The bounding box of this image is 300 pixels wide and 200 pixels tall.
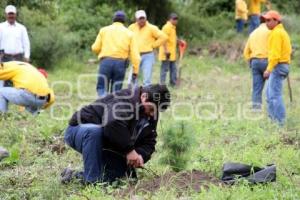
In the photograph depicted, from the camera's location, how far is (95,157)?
245 inches

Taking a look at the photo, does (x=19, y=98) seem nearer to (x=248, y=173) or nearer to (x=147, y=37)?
(x=147, y=37)

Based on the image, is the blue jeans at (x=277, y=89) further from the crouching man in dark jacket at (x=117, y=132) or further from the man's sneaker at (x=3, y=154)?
the man's sneaker at (x=3, y=154)

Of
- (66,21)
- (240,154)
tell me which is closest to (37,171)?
(240,154)

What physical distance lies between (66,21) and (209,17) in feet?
19.1

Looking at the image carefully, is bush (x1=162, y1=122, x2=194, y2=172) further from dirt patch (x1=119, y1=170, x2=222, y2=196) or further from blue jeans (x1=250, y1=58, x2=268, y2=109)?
blue jeans (x1=250, y1=58, x2=268, y2=109)

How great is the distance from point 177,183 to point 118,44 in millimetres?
5119

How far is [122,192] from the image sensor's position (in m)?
5.84

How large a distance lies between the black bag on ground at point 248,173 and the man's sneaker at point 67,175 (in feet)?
5.07

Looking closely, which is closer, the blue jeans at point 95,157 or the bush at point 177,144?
the blue jeans at point 95,157

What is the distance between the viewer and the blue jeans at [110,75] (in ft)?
35.1

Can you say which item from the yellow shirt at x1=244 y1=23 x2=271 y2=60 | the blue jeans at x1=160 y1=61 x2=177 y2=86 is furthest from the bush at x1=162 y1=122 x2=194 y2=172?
the blue jeans at x1=160 y1=61 x2=177 y2=86

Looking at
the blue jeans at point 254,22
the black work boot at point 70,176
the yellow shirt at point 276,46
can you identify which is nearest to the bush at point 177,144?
the black work boot at point 70,176

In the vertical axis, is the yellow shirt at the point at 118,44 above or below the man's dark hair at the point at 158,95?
above

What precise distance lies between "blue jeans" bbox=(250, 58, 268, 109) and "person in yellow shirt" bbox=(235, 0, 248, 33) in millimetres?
10058
